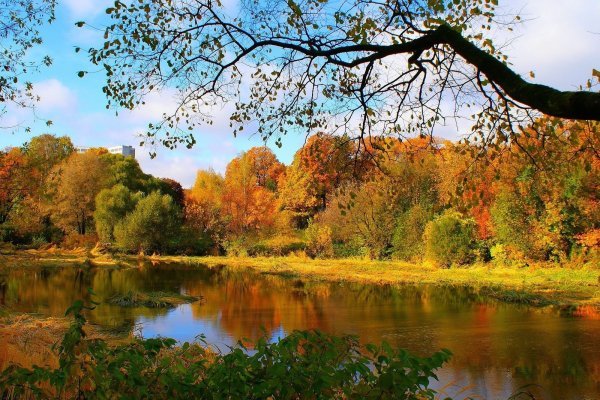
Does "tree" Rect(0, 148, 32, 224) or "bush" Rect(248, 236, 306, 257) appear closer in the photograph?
"tree" Rect(0, 148, 32, 224)

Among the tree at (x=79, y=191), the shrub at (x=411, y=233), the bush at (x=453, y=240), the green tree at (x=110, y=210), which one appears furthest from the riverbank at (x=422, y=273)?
the tree at (x=79, y=191)

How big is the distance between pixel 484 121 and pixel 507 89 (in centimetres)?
195

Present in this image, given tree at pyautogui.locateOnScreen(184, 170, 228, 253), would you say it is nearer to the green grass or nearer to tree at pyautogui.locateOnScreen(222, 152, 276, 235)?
tree at pyautogui.locateOnScreen(222, 152, 276, 235)

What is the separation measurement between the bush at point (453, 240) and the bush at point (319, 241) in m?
7.81

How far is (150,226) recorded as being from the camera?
124 feet

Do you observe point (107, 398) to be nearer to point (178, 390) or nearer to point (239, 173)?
point (178, 390)

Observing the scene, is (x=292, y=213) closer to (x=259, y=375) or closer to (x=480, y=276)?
(x=480, y=276)

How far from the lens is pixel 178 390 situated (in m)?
3.29

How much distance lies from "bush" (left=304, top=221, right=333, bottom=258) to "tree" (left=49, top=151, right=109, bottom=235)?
17.6 meters

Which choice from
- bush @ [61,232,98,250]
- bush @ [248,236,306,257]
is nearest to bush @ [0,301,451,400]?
bush @ [248,236,306,257]

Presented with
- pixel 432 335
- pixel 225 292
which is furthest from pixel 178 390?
pixel 225 292

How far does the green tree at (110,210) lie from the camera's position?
37875 mm

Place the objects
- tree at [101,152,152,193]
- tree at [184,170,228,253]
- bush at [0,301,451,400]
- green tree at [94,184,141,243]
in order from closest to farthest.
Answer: bush at [0,301,451,400], green tree at [94,184,141,243], tree at [184,170,228,253], tree at [101,152,152,193]

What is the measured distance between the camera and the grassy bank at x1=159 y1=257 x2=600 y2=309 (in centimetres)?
1831
